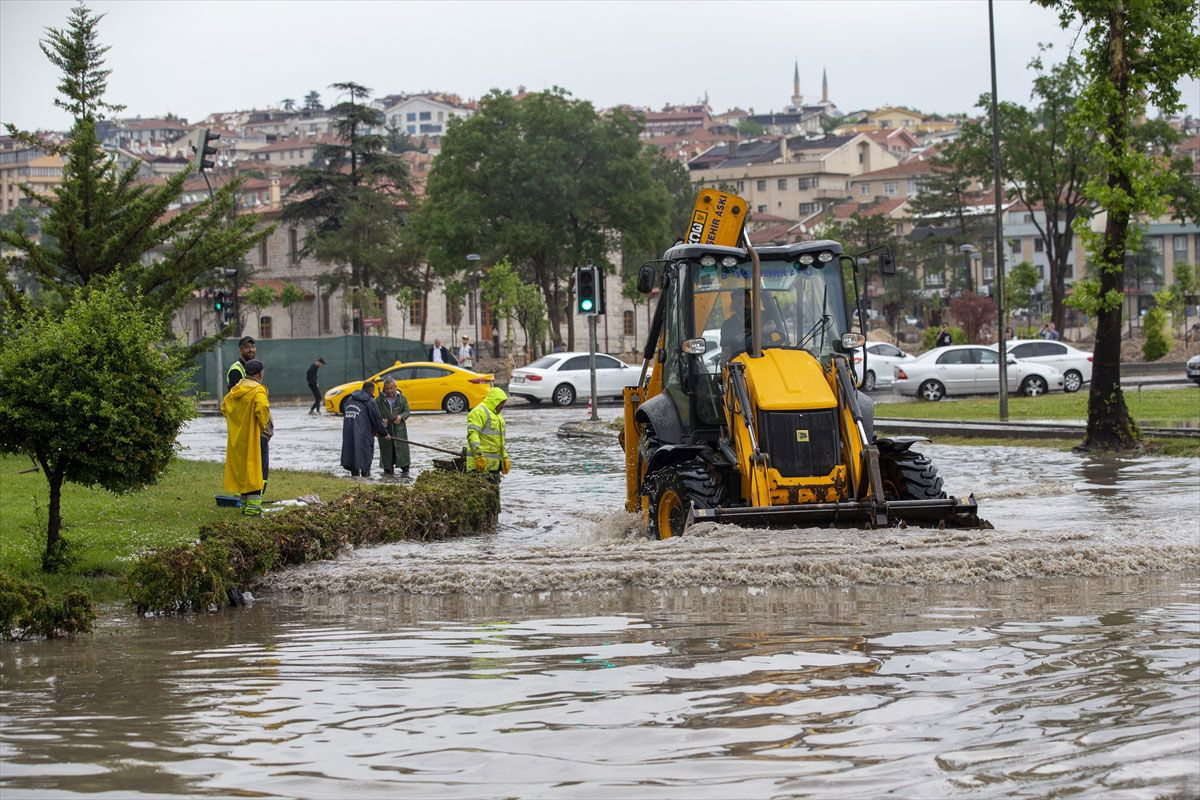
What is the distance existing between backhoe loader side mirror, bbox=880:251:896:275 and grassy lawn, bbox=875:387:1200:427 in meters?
14.7

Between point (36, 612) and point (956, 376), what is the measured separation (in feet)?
109

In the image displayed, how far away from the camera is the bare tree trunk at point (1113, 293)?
→ 23.0 meters

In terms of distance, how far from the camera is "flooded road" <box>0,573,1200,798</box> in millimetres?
5852

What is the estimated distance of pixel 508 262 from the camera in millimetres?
68562

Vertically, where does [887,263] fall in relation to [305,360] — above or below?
below

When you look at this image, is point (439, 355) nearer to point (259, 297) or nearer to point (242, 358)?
point (259, 297)

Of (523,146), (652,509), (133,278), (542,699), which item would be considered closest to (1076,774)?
(542,699)

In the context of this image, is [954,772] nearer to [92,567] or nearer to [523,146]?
[92,567]

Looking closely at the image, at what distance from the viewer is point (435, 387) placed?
41.3 m

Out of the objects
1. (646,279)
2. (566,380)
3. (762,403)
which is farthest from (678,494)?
(566,380)

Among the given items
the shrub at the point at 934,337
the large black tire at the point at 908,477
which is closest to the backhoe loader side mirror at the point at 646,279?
the large black tire at the point at 908,477

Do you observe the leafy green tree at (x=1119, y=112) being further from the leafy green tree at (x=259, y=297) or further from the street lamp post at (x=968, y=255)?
the leafy green tree at (x=259, y=297)

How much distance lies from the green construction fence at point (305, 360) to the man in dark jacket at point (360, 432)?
1277 inches

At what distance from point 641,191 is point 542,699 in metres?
62.8
